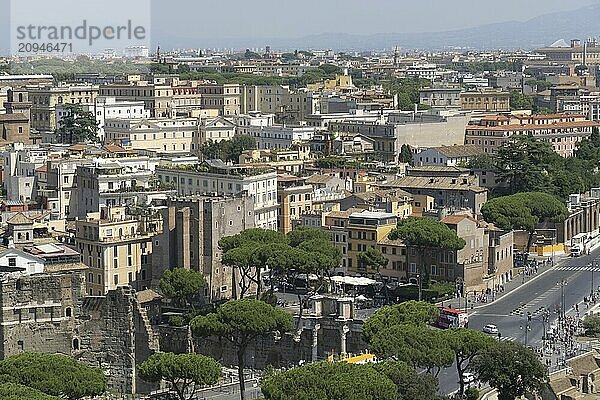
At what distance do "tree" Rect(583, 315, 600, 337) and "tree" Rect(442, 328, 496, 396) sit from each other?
6821 millimetres

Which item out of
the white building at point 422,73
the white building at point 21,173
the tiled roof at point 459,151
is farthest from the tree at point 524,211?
the white building at point 422,73

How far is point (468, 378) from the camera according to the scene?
26.6m

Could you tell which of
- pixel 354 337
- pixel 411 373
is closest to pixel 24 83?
pixel 354 337

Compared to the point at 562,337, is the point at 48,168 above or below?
above

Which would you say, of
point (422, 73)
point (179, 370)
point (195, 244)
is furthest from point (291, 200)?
point (422, 73)

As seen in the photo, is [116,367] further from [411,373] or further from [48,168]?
[48,168]

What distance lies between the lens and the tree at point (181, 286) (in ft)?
107

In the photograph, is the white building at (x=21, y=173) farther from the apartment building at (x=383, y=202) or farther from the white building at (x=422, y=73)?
the white building at (x=422, y=73)

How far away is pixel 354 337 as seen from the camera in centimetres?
2948

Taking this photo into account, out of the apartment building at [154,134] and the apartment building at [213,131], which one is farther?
the apartment building at [213,131]

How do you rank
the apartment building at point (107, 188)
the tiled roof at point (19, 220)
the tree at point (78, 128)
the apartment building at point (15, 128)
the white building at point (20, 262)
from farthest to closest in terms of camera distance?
the tree at point (78, 128)
the apartment building at point (15, 128)
the apartment building at point (107, 188)
the tiled roof at point (19, 220)
the white building at point (20, 262)

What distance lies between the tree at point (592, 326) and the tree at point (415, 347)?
288 inches

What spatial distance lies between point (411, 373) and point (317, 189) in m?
21.5

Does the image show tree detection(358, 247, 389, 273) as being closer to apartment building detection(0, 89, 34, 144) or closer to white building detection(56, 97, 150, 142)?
apartment building detection(0, 89, 34, 144)
